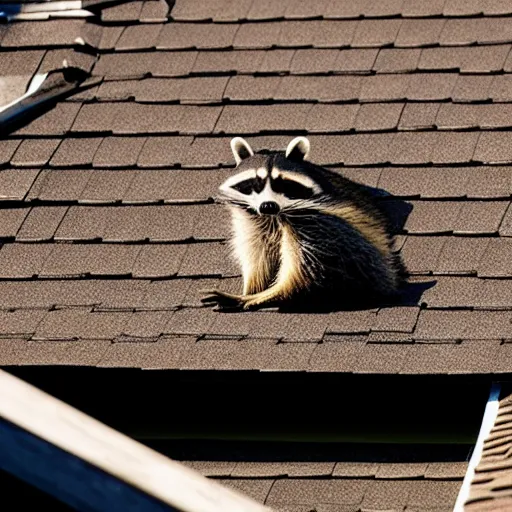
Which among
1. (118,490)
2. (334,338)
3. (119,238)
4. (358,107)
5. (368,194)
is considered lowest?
(118,490)

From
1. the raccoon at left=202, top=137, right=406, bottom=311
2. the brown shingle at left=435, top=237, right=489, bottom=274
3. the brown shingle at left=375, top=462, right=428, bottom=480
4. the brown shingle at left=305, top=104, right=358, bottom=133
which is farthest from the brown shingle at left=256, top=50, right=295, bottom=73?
the brown shingle at left=375, top=462, right=428, bottom=480

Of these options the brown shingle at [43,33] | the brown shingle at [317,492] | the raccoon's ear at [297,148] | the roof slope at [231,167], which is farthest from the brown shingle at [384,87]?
the brown shingle at [317,492]

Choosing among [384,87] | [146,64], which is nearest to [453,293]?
[384,87]

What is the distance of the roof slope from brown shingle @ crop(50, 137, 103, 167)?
0.03 ft

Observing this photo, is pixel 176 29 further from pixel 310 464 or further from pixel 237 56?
pixel 310 464

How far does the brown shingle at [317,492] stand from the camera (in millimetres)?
4973

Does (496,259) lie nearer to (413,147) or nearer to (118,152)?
(413,147)

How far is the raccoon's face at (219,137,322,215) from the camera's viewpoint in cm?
568

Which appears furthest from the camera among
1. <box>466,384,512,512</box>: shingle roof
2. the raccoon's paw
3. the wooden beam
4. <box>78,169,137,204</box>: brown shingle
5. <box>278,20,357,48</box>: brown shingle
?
<box>278,20,357,48</box>: brown shingle

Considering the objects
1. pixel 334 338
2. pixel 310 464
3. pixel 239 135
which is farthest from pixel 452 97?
pixel 310 464

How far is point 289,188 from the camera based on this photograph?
5.68m

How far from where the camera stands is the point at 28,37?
7.15 metres

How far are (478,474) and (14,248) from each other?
90.4 inches

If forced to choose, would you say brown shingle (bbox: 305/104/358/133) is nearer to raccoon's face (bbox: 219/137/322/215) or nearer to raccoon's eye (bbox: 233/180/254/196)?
raccoon's face (bbox: 219/137/322/215)
